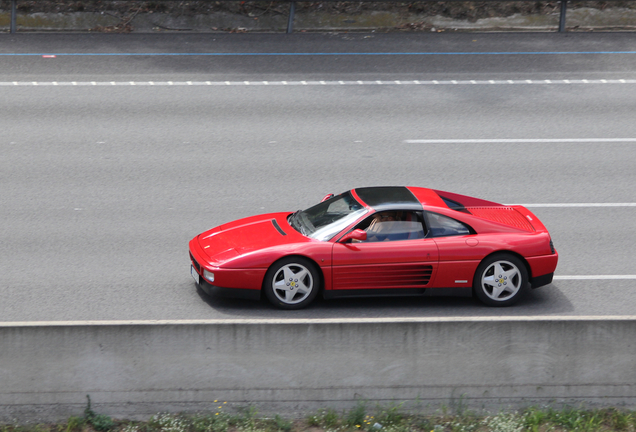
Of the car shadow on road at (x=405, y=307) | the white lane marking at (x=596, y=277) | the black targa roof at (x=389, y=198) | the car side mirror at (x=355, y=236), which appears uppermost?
the black targa roof at (x=389, y=198)

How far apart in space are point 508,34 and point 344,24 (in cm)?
430

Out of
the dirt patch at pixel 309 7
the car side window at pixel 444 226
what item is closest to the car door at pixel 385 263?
the car side window at pixel 444 226

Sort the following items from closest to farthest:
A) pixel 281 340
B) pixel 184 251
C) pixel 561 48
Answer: pixel 281 340, pixel 184 251, pixel 561 48

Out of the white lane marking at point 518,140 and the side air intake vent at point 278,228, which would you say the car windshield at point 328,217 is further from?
the white lane marking at point 518,140

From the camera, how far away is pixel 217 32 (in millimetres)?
20141

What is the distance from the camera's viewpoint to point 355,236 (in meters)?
8.48

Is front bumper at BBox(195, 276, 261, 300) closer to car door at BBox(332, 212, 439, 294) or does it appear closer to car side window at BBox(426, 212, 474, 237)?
car door at BBox(332, 212, 439, 294)

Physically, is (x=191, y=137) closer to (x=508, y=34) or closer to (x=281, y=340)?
(x=281, y=340)

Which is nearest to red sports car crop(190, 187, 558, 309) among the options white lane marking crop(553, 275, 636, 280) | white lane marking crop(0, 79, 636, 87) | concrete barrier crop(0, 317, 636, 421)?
white lane marking crop(553, 275, 636, 280)

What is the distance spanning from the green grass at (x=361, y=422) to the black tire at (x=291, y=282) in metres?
1.57

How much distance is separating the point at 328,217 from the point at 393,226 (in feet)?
2.64

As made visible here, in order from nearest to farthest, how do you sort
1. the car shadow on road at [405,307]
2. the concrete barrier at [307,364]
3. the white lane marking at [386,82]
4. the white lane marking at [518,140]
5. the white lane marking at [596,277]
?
1. the concrete barrier at [307,364]
2. the car shadow on road at [405,307]
3. the white lane marking at [596,277]
4. the white lane marking at [518,140]
5. the white lane marking at [386,82]

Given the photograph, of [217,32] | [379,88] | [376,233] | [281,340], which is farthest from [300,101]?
[281,340]

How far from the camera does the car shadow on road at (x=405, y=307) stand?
8.58 metres
